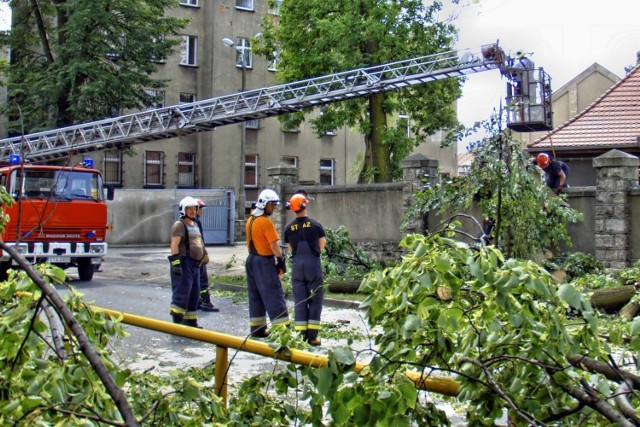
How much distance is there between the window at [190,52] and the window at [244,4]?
8.78 ft

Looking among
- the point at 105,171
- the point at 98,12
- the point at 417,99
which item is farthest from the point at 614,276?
the point at 105,171

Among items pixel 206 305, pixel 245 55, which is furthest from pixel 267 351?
pixel 245 55

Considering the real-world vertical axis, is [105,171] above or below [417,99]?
below

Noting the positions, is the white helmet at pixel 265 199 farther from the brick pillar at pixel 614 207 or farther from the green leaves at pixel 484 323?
the brick pillar at pixel 614 207

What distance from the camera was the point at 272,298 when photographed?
9.52 meters

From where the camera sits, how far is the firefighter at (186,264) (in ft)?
34.6

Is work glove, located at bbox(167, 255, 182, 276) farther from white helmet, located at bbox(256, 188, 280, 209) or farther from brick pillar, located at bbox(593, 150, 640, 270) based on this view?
brick pillar, located at bbox(593, 150, 640, 270)

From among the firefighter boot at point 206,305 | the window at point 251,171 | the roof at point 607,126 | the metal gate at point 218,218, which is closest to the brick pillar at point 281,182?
the roof at point 607,126

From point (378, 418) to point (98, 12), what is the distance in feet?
92.3

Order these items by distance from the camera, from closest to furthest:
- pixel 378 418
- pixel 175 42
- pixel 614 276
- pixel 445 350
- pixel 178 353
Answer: pixel 378 418 < pixel 445 350 < pixel 178 353 < pixel 614 276 < pixel 175 42

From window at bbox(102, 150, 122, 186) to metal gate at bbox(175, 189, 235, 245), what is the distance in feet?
19.3

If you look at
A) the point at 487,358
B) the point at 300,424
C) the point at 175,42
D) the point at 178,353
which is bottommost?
the point at 178,353

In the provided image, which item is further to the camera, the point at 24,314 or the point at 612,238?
the point at 612,238

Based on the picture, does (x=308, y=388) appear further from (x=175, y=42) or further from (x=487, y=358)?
(x=175, y=42)
